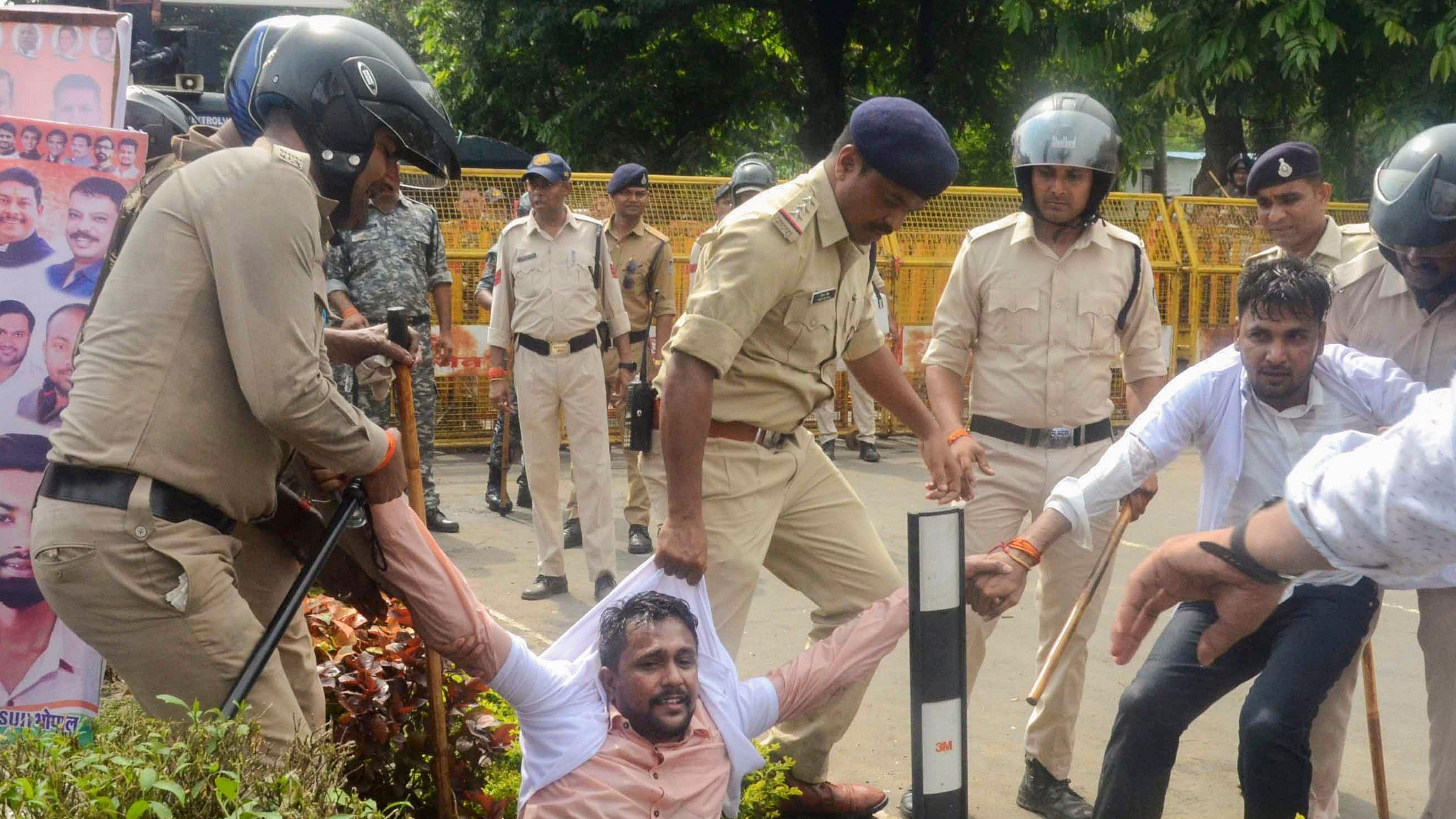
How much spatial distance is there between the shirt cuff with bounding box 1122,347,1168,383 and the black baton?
9.68 ft

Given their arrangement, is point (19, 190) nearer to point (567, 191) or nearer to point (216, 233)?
point (216, 233)

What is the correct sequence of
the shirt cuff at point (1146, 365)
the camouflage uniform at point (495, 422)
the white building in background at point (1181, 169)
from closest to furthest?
the shirt cuff at point (1146, 365) < the camouflage uniform at point (495, 422) < the white building in background at point (1181, 169)

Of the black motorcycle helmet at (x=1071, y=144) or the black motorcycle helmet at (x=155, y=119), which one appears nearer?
the black motorcycle helmet at (x=1071, y=144)

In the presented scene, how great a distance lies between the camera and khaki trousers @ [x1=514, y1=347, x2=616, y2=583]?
23.7 ft

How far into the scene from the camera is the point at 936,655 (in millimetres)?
2844

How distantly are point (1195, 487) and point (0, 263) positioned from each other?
9.00 metres

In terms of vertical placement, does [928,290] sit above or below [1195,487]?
above

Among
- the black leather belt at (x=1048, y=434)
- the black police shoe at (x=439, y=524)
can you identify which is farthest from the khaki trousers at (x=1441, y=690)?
the black police shoe at (x=439, y=524)

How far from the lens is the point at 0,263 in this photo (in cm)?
372

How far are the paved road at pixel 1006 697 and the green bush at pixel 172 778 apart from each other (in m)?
2.56

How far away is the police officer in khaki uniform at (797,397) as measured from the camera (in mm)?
3717

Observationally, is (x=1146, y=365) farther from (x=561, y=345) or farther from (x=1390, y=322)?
(x=561, y=345)

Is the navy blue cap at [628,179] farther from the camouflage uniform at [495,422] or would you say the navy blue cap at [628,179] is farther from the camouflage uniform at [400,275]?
the camouflage uniform at [400,275]

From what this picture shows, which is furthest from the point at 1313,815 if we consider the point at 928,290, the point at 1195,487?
the point at 928,290
